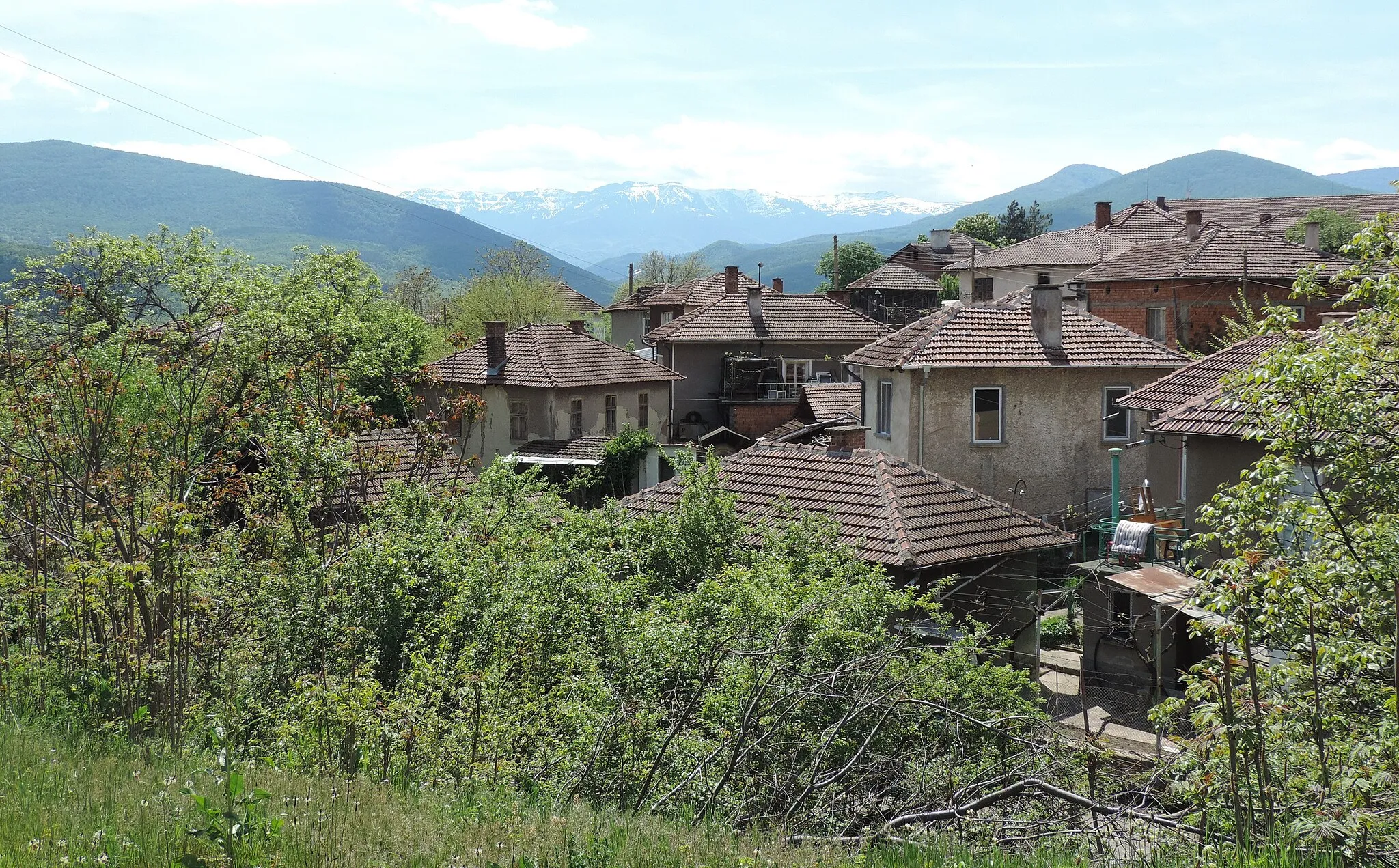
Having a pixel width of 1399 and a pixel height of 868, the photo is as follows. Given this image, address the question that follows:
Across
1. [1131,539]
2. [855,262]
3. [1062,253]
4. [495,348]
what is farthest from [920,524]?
[855,262]

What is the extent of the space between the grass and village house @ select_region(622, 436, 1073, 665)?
392 inches

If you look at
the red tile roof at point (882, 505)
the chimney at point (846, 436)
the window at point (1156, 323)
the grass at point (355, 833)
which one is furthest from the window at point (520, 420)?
A: the grass at point (355, 833)

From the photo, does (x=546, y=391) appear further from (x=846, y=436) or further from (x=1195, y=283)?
(x=1195, y=283)

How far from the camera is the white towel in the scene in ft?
65.5

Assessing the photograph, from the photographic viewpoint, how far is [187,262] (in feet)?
111

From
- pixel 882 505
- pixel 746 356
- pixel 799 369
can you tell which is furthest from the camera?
pixel 799 369

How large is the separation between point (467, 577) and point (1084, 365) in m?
21.5

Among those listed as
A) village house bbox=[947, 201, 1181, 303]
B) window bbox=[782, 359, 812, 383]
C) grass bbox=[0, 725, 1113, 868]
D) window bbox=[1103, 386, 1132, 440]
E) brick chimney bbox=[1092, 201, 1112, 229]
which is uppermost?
brick chimney bbox=[1092, 201, 1112, 229]

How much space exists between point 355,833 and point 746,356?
44.7 metres

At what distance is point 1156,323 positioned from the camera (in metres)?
→ 45.1

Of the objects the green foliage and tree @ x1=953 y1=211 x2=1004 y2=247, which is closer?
the green foliage

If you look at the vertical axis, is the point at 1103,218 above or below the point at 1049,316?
above

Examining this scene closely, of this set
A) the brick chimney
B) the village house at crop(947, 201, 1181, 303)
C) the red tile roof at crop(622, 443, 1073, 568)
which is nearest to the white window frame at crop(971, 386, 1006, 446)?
the red tile roof at crop(622, 443, 1073, 568)

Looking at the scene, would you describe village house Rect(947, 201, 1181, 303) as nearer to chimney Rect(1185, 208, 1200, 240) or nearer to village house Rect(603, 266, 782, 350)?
chimney Rect(1185, 208, 1200, 240)
